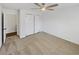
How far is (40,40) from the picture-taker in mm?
2170

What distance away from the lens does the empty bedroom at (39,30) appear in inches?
72.7

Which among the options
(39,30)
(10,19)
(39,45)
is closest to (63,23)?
(39,30)

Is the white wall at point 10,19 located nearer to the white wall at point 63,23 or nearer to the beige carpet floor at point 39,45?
the beige carpet floor at point 39,45

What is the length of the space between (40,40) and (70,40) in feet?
2.31

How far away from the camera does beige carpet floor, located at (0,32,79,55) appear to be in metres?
1.96

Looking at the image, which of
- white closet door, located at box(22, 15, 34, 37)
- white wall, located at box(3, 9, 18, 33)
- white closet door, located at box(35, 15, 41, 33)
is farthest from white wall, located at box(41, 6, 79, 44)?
white wall, located at box(3, 9, 18, 33)

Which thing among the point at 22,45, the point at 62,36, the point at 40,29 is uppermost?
the point at 40,29

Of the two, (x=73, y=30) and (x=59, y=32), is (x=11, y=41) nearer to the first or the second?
(x=59, y=32)

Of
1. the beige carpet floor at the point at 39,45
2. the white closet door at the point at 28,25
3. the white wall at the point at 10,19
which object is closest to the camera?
the white wall at the point at 10,19

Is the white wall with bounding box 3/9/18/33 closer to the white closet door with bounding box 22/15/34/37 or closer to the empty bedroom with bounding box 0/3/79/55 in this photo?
the empty bedroom with bounding box 0/3/79/55

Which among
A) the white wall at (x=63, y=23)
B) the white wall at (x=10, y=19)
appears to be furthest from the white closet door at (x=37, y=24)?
the white wall at (x=10, y=19)

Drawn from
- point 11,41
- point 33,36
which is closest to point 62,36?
point 33,36

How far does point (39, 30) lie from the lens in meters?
2.15

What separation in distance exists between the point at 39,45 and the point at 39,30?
329 millimetres
